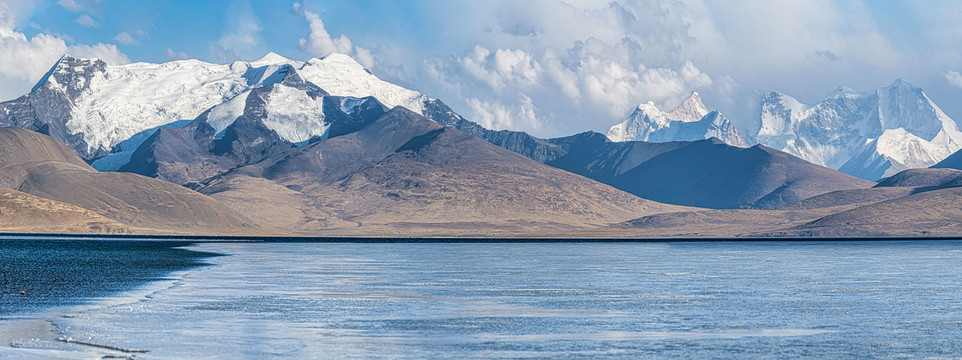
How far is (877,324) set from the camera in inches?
1754

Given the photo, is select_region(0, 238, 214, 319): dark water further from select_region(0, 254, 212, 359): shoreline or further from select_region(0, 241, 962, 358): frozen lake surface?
select_region(0, 241, 962, 358): frozen lake surface

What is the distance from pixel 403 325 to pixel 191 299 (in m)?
16.6

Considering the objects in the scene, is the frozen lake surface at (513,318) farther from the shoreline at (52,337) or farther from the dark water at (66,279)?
the dark water at (66,279)

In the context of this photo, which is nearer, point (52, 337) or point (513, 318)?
point (52, 337)

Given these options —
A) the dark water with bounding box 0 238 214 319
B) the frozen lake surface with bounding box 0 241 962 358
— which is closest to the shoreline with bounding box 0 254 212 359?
the frozen lake surface with bounding box 0 241 962 358

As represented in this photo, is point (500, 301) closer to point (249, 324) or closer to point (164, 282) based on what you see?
point (249, 324)

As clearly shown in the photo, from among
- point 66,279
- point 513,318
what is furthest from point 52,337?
point 66,279

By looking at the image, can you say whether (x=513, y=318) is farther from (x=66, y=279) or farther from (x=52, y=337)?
(x=66, y=279)

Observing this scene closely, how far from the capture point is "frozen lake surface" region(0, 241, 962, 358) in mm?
36375

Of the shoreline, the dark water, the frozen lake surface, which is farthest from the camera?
the dark water

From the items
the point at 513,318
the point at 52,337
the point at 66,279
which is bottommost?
the point at 52,337

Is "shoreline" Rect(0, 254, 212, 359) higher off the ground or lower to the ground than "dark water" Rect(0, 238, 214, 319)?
lower

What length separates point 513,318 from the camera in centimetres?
4684

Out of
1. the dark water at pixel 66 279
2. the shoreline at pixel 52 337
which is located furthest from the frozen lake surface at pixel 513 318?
the dark water at pixel 66 279
